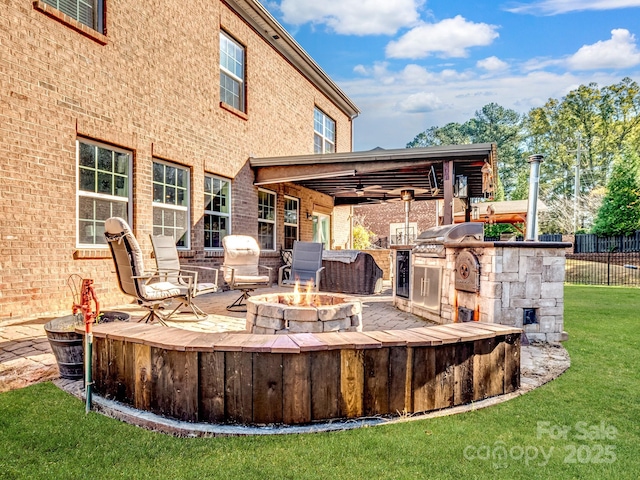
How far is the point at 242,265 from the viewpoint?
6.49 meters

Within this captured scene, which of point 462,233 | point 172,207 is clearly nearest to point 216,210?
point 172,207

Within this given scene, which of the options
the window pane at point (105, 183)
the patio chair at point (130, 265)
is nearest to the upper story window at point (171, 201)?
the window pane at point (105, 183)

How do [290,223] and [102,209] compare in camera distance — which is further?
[290,223]

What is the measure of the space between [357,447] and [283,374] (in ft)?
1.79

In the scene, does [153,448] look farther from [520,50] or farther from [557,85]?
[557,85]

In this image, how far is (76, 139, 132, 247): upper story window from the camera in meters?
5.57

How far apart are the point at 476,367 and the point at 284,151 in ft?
31.3

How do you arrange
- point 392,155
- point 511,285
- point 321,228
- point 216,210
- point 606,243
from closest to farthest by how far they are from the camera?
point 511,285, point 392,155, point 216,210, point 321,228, point 606,243

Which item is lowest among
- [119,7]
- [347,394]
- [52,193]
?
[347,394]

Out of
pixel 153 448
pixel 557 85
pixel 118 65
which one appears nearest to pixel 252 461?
pixel 153 448

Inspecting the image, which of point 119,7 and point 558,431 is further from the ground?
point 119,7

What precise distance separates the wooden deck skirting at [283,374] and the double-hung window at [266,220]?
743 centimetres

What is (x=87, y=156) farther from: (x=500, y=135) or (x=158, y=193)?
(x=500, y=135)

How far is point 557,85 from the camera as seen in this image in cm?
3216
